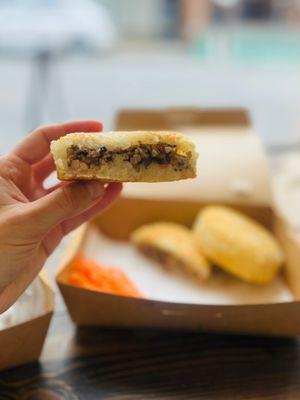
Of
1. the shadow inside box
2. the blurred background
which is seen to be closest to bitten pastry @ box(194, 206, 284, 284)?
the shadow inside box

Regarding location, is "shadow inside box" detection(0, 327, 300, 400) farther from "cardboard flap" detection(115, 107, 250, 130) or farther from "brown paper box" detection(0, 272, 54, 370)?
"cardboard flap" detection(115, 107, 250, 130)

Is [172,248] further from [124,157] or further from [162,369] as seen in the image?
[124,157]

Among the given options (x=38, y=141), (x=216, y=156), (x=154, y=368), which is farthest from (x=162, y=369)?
(x=216, y=156)

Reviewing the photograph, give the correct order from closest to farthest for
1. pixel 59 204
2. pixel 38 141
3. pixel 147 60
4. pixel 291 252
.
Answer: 1. pixel 59 204
2. pixel 38 141
3. pixel 291 252
4. pixel 147 60

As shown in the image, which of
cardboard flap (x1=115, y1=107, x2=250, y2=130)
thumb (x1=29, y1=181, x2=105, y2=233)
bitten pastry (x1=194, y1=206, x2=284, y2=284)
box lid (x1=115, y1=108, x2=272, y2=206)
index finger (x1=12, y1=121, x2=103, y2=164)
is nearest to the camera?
thumb (x1=29, y1=181, x2=105, y2=233)

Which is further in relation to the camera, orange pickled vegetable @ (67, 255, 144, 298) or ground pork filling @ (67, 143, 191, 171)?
orange pickled vegetable @ (67, 255, 144, 298)

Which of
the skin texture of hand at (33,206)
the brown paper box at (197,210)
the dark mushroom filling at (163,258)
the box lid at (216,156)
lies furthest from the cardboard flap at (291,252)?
the skin texture of hand at (33,206)
